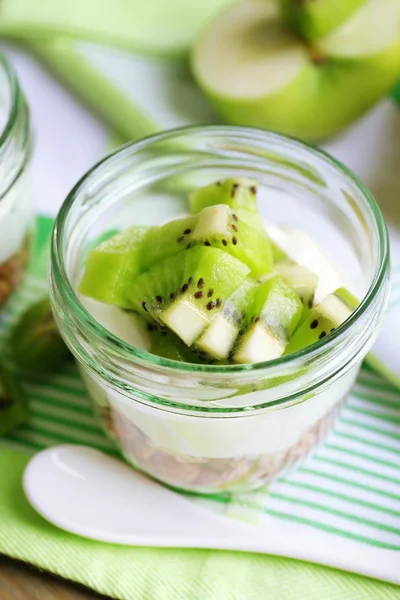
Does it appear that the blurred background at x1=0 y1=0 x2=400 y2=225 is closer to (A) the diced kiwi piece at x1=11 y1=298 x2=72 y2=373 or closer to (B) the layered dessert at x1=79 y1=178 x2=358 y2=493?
(A) the diced kiwi piece at x1=11 y1=298 x2=72 y2=373

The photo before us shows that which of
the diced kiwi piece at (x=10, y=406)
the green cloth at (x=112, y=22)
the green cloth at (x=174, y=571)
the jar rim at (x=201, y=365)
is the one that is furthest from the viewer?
the green cloth at (x=112, y=22)

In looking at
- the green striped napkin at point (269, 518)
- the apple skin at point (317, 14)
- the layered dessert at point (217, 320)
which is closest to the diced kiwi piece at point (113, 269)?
the layered dessert at point (217, 320)

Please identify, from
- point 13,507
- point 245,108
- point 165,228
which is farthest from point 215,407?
point 245,108

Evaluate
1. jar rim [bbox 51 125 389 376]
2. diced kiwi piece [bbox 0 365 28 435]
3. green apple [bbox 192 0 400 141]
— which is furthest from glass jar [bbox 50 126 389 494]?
green apple [bbox 192 0 400 141]

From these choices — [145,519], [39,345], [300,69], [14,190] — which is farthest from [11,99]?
[145,519]

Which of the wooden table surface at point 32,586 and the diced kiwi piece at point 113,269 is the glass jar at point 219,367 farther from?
the wooden table surface at point 32,586

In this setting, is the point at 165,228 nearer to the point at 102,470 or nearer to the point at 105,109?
the point at 102,470
